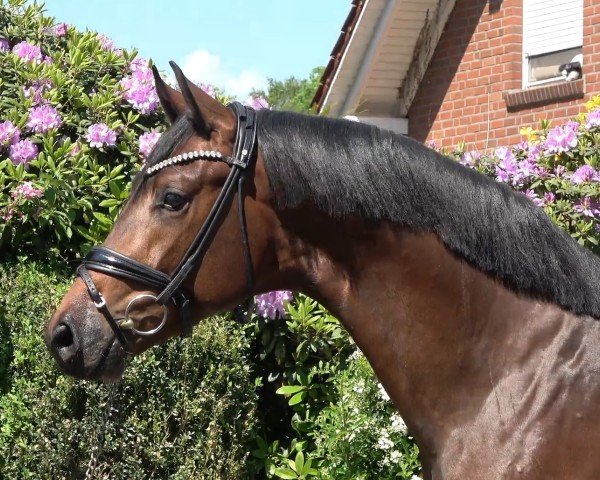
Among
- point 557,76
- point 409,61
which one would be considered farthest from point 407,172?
point 409,61

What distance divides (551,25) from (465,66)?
1006mm

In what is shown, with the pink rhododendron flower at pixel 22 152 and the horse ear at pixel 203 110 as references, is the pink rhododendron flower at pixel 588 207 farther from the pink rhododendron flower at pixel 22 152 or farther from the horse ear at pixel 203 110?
the pink rhododendron flower at pixel 22 152

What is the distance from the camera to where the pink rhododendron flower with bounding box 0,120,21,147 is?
484 centimetres

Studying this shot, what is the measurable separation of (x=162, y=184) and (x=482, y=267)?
40.3 inches

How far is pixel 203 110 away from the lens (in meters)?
3.01

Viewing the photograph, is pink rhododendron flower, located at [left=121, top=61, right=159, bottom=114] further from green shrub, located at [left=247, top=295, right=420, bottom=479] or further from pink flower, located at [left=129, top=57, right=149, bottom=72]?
green shrub, located at [left=247, top=295, right=420, bottom=479]

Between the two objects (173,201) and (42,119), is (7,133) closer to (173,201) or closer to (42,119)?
(42,119)

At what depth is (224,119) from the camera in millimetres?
3041

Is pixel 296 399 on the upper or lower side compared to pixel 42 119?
lower

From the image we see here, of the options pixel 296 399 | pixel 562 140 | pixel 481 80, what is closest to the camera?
pixel 296 399

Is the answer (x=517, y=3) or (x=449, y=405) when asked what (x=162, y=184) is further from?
(x=517, y=3)

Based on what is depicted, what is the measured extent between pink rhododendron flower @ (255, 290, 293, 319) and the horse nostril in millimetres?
1891

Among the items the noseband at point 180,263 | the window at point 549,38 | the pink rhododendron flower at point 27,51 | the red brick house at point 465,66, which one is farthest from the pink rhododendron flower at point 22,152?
the window at point 549,38

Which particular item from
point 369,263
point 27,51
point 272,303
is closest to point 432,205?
point 369,263
